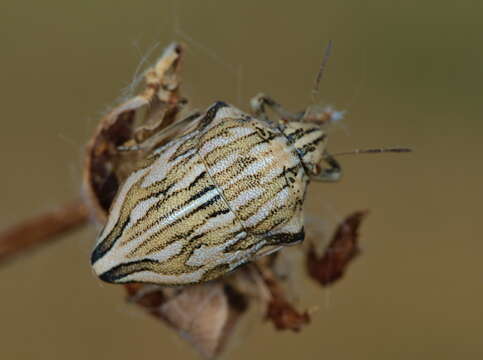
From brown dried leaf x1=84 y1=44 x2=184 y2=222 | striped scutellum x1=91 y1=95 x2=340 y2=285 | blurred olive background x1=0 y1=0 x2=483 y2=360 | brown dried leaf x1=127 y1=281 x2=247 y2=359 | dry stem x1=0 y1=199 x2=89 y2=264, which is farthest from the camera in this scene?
blurred olive background x1=0 y1=0 x2=483 y2=360

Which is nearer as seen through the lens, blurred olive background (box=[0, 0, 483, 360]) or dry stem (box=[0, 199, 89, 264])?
dry stem (box=[0, 199, 89, 264])

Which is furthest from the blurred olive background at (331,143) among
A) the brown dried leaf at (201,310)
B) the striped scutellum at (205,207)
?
the striped scutellum at (205,207)

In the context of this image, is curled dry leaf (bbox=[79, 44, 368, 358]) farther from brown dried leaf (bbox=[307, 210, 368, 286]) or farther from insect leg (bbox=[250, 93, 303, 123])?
insect leg (bbox=[250, 93, 303, 123])

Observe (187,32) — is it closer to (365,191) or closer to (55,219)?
(365,191)

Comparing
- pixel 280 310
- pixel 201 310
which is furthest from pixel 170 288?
pixel 280 310

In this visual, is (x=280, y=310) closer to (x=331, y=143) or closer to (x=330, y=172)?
(x=330, y=172)

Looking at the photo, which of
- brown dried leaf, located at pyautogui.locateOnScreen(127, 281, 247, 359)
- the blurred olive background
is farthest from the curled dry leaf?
the blurred olive background

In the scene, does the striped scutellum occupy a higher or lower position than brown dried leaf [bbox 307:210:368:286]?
higher
